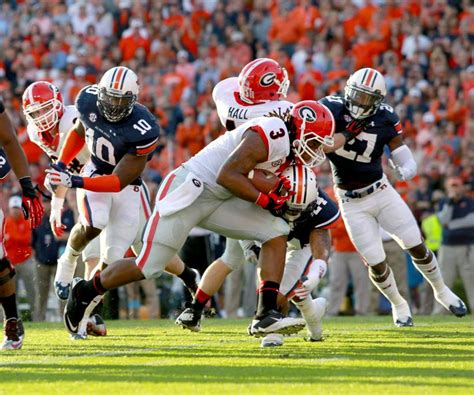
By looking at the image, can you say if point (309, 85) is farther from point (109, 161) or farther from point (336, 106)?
point (109, 161)

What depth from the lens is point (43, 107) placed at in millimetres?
8914

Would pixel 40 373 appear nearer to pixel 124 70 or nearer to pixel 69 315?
pixel 69 315

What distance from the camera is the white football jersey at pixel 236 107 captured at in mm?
8250

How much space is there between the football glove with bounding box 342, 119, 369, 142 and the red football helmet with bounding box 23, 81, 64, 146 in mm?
2249

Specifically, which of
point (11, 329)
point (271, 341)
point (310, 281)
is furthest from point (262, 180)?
point (11, 329)

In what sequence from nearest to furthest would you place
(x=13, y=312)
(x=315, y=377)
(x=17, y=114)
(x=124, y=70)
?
A: (x=315, y=377) < (x=13, y=312) < (x=124, y=70) < (x=17, y=114)

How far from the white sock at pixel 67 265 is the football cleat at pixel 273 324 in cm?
216

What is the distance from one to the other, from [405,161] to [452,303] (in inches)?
49.8

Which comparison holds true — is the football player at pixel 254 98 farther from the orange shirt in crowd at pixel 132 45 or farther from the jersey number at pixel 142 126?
the orange shirt in crowd at pixel 132 45

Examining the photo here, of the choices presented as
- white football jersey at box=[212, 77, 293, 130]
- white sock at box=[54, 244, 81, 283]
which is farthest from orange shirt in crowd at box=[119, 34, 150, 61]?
white sock at box=[54, 244, 81, 283]

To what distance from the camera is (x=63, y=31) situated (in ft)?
60.9

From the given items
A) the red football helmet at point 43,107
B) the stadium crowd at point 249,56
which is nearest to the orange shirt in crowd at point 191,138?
the stadium crowd at point 249,56

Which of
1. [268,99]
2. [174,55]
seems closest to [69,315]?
[268,99]

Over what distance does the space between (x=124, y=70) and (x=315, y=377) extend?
3.01m
